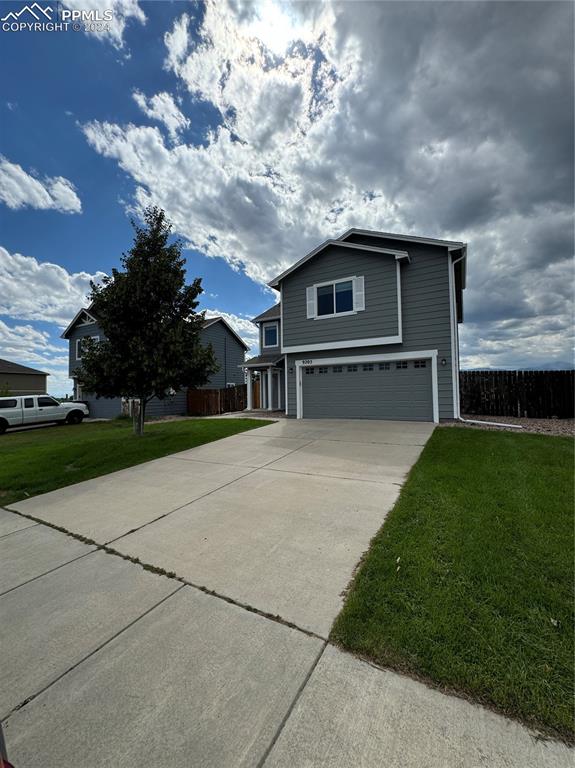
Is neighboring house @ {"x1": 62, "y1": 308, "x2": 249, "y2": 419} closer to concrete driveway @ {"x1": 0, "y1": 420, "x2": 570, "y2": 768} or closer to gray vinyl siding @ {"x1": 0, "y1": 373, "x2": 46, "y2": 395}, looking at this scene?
gray vinyl siding @ {"x1": 0, "y1": 373, "x2": 46, "y2": 395}

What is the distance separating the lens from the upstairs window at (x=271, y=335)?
59.5ft

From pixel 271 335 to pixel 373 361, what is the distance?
8224 mm

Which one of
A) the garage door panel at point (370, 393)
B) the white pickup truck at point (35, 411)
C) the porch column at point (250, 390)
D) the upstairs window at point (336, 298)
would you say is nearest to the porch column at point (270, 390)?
the porch column at point (250, 390)

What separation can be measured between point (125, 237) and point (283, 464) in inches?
343

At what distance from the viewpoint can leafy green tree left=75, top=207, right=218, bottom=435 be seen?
8.87 meters

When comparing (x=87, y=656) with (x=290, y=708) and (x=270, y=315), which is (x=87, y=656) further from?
(x=270, y=315)

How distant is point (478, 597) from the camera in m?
2.21

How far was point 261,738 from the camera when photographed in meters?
1.38

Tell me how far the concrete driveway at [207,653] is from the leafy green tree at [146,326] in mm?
5310

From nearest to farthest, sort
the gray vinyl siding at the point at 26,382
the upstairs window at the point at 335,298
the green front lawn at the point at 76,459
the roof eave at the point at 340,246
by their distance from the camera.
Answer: the green front lawn at the point at 76,459 < the roof eave at the point at 340,246 < the upstairs window at the point at 335,298 < the gray vinyl siding at the point at 26,382

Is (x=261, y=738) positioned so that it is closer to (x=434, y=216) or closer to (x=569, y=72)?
(x=569, y=72)

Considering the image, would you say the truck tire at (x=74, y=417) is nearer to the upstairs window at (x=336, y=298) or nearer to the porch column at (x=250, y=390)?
the porch column at (x=250, y=390)

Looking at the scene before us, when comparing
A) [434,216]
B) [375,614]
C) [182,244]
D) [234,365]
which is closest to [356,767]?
[375,614]

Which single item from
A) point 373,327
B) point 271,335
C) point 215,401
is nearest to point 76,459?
point 373,327
